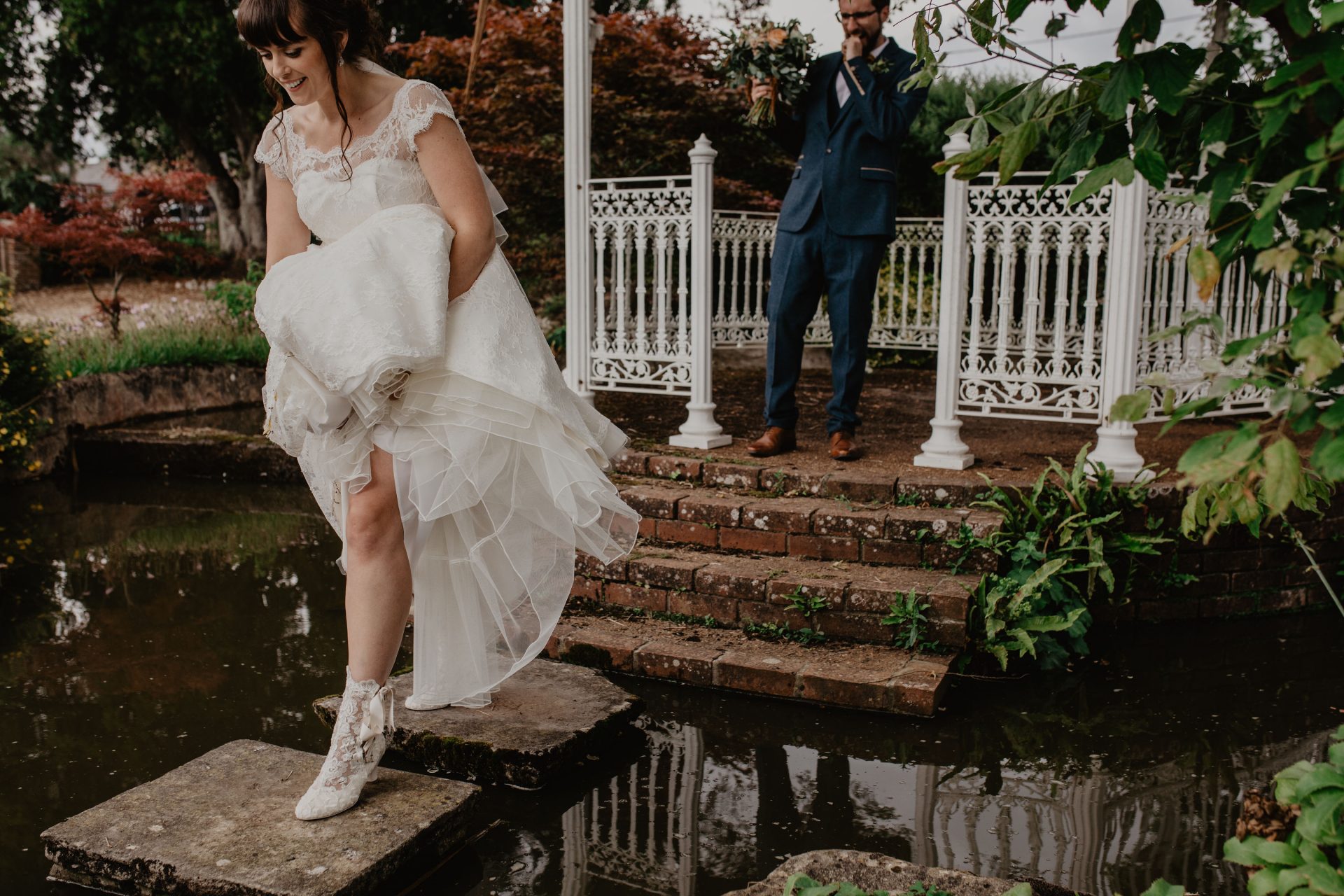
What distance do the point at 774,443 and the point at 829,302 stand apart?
0.71m

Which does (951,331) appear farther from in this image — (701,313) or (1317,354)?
(1317,354)

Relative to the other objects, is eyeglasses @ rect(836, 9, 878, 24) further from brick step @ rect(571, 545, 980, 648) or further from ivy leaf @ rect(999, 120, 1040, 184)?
ivy leaf @ rect(999, 120, 1040, 184)

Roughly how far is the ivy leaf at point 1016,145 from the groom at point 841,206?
3.12 metres

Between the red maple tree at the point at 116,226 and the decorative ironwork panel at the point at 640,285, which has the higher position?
the red maple tree at the point at 116,226

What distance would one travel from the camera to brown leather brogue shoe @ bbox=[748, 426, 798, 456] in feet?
16.2

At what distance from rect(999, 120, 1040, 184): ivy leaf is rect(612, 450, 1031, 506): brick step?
2.70 meters

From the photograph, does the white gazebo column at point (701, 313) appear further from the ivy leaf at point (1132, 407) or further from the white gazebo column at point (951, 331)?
the ivy leaf at point (1132, 407)

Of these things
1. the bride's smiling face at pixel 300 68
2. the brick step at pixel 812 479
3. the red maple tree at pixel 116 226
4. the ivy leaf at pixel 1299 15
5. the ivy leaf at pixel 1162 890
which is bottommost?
the ivy leaf at pixel 1162 890

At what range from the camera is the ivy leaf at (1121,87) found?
4.82 feet

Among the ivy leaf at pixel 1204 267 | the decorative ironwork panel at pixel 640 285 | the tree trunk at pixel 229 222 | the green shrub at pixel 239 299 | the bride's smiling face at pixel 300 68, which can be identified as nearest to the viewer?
the ivy leaf at pixel 1204 267

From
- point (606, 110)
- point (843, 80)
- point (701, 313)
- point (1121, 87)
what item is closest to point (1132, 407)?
point (1121, 87)

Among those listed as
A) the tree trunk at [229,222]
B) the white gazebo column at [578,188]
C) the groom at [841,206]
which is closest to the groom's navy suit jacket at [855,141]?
the groom at [841,206]

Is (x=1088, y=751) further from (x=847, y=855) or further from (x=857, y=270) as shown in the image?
(x=857, y=270)

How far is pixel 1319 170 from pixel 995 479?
10.6 feet
